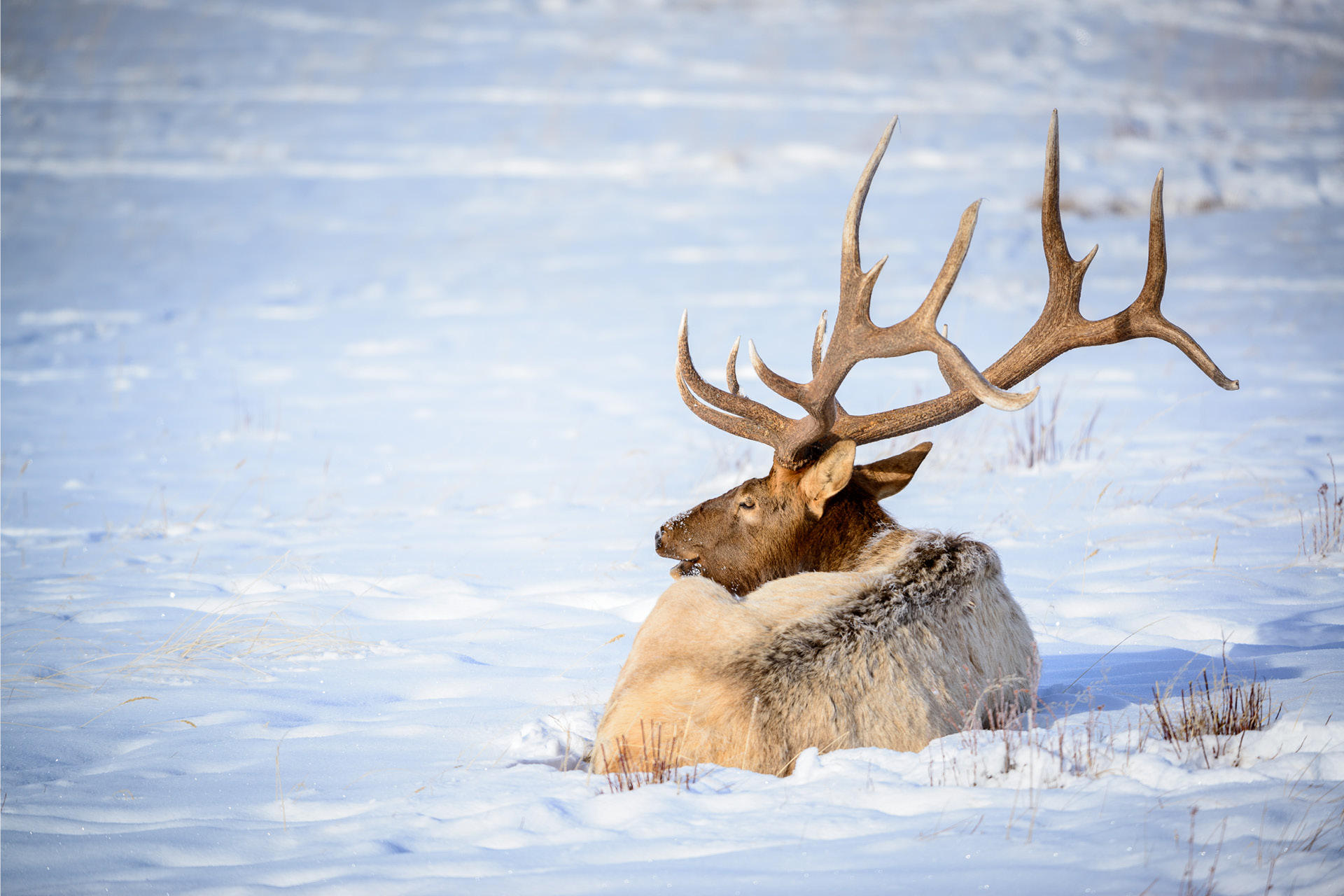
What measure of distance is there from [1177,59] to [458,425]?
88.2ft

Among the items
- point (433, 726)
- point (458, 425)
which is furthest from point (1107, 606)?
point (458, 425)

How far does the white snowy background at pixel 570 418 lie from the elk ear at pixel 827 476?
4.28ft

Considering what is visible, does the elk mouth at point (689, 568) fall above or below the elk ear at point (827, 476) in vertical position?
below

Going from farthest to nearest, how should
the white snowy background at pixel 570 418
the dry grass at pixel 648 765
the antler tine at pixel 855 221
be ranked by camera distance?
1. the antler tine at pixel 855 221
2. the dry grass at pixel 648 765
3. the white snowy background at pixel 570 418

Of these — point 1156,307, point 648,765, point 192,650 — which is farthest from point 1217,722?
point 192,650

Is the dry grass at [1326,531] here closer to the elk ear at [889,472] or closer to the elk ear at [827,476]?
the elk ear at [889,472]

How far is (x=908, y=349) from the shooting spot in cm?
480

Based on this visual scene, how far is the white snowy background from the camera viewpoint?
10.6ft

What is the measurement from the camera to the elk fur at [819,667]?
11.4 ft

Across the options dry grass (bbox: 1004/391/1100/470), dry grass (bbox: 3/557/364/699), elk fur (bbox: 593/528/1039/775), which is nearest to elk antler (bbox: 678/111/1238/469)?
elk fur (bbox: 593/528/1039/775)

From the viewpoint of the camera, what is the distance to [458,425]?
40.0 ft

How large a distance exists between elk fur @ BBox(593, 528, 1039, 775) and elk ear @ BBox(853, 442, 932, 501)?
0.76m

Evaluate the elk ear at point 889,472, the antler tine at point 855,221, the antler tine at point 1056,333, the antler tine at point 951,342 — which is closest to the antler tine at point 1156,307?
the antler tine at point 1056,333

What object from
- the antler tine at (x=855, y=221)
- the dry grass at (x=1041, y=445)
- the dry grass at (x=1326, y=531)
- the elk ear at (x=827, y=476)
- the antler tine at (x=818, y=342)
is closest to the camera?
the antler tine at (x=855, y=221)
